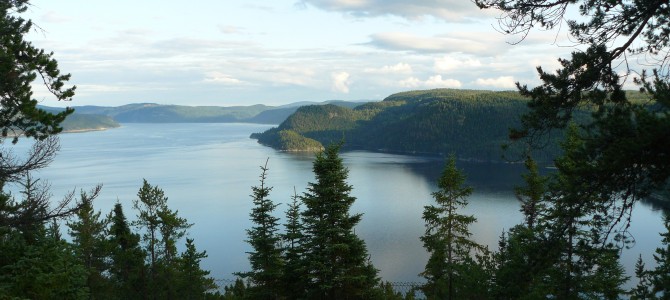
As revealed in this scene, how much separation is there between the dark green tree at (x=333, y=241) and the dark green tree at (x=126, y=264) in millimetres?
10536

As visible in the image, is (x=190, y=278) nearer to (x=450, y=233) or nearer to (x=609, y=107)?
(x=450, y=233)

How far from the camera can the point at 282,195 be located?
8162cm

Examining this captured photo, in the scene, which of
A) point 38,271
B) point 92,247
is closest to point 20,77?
point 38,271

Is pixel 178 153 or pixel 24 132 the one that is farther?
pixel 178 153

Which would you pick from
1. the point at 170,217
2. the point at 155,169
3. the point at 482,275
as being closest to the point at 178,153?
the point at 155,169

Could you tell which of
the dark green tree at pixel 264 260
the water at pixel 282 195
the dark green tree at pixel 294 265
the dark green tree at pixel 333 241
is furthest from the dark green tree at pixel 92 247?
the water at pixel 282 195

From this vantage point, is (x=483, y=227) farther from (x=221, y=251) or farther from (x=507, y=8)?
(x=507, y=8)

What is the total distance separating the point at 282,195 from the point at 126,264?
2258 inches

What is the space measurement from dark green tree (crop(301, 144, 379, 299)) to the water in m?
26.8

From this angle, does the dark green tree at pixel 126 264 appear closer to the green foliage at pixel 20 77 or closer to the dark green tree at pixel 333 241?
the dark green tree at pixel 333 241

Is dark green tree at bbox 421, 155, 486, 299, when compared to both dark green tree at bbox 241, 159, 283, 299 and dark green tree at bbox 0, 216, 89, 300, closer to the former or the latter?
dark green tree at bbox 241, 159, 283, 299

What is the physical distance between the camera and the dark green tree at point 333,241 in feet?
55.0

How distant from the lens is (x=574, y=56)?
6.79 meters

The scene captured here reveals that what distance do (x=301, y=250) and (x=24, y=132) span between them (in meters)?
10.1
